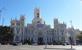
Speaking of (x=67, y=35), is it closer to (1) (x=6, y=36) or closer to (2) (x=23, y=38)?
(2) (x=23, y=38)

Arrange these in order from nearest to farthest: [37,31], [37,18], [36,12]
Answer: [37,31]
[36,12]
[37,18]

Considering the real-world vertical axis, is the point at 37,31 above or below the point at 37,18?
below

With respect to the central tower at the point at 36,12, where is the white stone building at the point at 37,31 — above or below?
below

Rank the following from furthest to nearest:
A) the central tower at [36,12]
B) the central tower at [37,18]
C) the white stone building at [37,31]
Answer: the central tower at [37,18] → the central tower at [36,12] → the white stone building at [37,31]

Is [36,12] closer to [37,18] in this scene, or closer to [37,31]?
[37,18]

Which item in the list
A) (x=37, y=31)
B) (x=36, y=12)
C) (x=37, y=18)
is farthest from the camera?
(x=37, y=18)

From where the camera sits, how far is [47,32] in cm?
10850

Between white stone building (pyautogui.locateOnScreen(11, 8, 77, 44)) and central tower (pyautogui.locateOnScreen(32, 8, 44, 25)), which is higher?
central tower (pyautogui.locateOnScreen(32, 8, 44, 25))

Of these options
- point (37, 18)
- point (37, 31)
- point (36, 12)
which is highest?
point (36, 12)

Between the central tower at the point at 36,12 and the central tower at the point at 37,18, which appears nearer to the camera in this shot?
the central tower at the point at 36,12

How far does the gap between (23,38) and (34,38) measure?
223 inches

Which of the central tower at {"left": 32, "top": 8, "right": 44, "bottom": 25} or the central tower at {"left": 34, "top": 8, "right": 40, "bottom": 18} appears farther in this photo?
the central tower at {"left": 32, "top": 8, "right": 44, "bottom": 25}

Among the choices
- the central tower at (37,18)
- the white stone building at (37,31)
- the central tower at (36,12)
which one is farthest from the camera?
the central tower at (37,18)

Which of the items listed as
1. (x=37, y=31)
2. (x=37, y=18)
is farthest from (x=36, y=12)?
(x=37, y=31)
